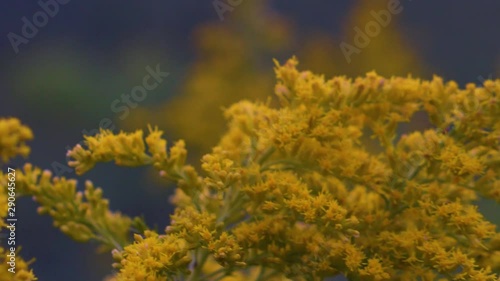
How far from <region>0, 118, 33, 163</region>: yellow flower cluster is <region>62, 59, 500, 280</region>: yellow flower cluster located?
0.87 ft

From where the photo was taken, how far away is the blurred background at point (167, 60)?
17.8ft

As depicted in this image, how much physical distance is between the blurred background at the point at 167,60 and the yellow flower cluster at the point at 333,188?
214 centimetres

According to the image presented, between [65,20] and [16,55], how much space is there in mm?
1652

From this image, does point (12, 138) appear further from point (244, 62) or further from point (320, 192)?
point (244, 62)

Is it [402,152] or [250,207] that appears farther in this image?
[402,152]

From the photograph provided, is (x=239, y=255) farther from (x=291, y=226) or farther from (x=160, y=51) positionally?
(x=160, y=51)

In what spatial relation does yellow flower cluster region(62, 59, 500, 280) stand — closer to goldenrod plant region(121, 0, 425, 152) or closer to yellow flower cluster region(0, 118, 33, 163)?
yellow flower cluster region(0, 118, 33, 163)

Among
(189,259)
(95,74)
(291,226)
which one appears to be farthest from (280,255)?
(95,74)

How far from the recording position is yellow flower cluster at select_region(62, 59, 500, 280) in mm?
1608

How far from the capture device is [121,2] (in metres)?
11.3

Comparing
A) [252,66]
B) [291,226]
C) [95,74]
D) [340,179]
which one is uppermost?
[95,74]

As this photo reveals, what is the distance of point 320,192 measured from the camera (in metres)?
1.72

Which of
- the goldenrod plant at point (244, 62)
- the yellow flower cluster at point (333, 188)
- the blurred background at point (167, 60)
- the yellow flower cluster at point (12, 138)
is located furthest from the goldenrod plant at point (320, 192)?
the goldenrod plant at point (244, 62)

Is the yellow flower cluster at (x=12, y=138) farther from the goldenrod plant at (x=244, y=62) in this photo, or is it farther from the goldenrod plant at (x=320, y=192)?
the goldenrod plant at (x=244, y=62)
